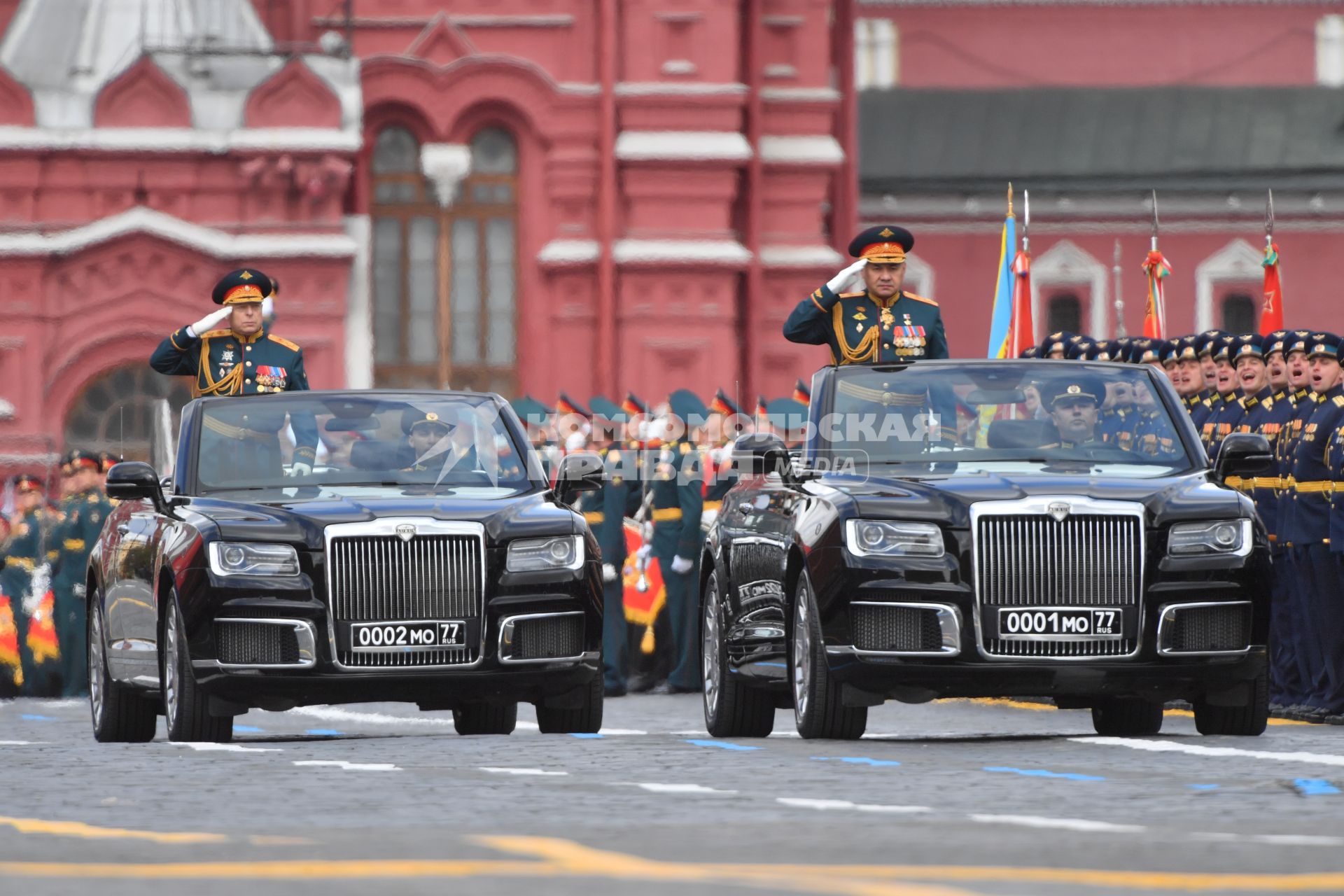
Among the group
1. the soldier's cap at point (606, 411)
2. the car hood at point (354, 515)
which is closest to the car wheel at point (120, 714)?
the car hood at point (354, 515)

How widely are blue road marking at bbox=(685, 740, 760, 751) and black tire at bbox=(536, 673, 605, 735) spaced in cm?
49

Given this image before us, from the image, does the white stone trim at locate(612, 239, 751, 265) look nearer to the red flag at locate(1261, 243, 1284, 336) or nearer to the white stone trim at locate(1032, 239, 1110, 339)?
the red flag at locate(1261, 243, 1284, 336)

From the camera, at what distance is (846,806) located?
11750 millimetres

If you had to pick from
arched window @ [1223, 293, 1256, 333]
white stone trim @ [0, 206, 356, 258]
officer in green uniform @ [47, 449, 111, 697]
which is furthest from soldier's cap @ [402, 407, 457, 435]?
arched window @ [1223, 293, 1256, 333]

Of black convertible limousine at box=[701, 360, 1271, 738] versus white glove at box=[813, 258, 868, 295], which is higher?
white glove at box=[813, 258, 868, 295]

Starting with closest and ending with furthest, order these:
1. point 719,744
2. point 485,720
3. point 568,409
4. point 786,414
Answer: point 719,744
point 485,720
point 786,414
point 568,409

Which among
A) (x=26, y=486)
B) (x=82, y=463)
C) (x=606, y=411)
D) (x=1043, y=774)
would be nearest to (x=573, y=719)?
(x=1043, y=774)

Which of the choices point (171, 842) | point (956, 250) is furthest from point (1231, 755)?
point (956, 250)

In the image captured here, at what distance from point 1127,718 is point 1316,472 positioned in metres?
3.03

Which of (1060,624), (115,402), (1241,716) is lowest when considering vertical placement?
(1241,716)

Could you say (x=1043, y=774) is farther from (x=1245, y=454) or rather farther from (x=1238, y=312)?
(x=1238, y=312)

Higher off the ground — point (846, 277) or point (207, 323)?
point (846, 277)

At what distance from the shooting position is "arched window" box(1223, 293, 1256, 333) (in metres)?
57.0

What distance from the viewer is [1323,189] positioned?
56000 millimetres
